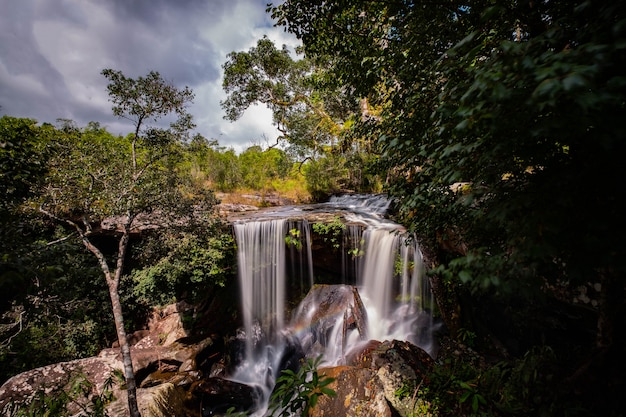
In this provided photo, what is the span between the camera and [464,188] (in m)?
4.19

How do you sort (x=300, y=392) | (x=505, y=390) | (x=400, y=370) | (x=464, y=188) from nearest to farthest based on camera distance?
(x=300, y=392), (x=505, y=390), (x=400, y=370), (x=464, y=188)

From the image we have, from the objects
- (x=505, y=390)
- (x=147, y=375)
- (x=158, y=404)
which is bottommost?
(x=147, y=375)

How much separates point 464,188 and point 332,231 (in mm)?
4953

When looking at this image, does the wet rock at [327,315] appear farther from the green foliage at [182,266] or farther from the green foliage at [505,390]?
the green foliage at [505,390]

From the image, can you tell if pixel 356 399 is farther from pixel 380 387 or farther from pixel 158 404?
pixel 158 404

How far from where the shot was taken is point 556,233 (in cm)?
123

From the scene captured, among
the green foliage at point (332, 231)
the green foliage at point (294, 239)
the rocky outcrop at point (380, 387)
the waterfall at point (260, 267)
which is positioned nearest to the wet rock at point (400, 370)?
the rocky outcrop at point (380, 387)

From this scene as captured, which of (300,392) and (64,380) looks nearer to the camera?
(300,392)

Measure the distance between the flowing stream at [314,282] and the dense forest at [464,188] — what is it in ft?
4.35

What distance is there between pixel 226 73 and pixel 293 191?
7.53 metres

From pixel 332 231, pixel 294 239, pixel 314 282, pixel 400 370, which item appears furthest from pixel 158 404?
pixel 332 231

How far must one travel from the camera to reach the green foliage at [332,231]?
8.49m

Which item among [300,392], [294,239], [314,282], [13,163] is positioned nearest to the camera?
[300,392]

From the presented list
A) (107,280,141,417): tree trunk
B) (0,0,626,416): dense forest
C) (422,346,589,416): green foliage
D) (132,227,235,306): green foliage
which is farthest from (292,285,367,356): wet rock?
(107,280,141,417): tree trunk
